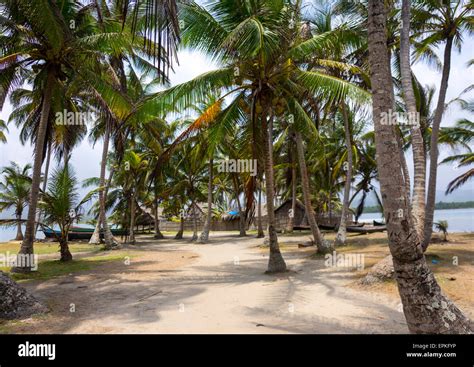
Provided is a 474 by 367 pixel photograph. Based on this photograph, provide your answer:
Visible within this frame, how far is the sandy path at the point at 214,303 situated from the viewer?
5598 mm

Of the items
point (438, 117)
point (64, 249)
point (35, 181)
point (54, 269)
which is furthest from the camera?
point (64, 249)

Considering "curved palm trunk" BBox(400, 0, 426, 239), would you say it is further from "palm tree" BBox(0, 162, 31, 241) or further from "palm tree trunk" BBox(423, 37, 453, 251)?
"palm tree" BBox(0, 162, 31, 241)

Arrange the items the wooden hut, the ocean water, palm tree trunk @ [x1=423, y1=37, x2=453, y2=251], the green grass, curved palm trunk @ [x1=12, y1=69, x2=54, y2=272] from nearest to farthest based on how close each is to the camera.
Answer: palm tree trunk @ [x1=423, y1=37, x2=453, y2=251], curved palm trunk @ [x1=12, y1=69, x2=54, y2=272], the green grass, the ocean water, the wooden hut

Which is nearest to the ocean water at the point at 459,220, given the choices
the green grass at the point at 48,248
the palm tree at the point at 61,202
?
the palm tree at the point at 61,202

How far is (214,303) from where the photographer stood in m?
7.21

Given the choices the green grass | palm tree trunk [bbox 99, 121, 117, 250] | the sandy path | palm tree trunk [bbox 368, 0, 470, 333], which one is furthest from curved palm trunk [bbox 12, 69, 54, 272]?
palm tree trunk [bbox 368, 0, 470, 333]

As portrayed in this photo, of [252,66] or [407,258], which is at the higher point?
[252,66]

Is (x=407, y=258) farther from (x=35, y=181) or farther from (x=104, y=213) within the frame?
(x=104, y=213)

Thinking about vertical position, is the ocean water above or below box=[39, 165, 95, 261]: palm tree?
below

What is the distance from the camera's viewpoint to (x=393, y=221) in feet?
14.1

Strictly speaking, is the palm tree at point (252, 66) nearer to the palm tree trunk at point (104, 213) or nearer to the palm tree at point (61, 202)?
the palm tree at point (61, 202)

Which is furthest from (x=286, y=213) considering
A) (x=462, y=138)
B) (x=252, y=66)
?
(x=252, y=66)

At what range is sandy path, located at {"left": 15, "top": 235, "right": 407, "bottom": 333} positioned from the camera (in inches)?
220
